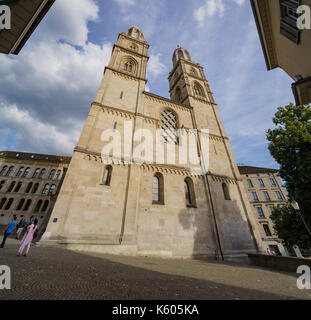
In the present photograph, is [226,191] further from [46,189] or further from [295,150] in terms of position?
[46,189]

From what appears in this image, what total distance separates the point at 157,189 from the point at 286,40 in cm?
1095

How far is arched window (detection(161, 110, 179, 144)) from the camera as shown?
14.6 m

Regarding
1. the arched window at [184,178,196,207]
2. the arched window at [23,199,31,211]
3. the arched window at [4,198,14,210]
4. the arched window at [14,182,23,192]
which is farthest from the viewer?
the arched window at [14,182,23,192]

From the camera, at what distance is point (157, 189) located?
11688 millimetres

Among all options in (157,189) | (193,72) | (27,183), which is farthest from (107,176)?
(27,183)

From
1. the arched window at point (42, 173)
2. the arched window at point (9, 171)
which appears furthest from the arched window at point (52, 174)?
the arched window at point (9, 171)

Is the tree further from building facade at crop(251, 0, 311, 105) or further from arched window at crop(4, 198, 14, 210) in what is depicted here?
arched window at crop(4, 198, 14, 210)

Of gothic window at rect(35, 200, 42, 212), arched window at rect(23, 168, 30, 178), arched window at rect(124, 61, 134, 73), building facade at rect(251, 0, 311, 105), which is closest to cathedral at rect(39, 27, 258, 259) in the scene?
arched window at rect(124, 61, 134, 73)

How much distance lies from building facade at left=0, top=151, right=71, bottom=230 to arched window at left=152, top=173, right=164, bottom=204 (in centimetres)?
2293

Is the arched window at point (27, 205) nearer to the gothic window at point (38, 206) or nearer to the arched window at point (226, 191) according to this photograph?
the gothic window at point (38, 206)

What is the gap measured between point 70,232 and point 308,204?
45.6 feet
